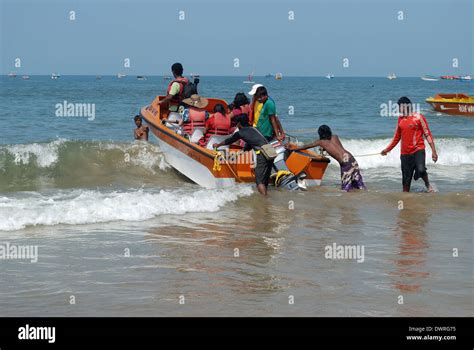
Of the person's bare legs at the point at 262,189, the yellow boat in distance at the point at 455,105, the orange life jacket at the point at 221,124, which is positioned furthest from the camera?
the yellow boat in distance at the point at 455,105

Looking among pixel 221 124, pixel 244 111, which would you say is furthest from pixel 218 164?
pixel 244 111

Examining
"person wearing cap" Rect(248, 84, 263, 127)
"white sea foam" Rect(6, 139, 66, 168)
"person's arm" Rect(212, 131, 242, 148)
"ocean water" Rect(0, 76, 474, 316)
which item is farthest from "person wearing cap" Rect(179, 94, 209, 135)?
"white sea foam" Rect(6, 139, 66, 168)

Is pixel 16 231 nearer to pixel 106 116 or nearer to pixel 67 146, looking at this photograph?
pixel 67 146

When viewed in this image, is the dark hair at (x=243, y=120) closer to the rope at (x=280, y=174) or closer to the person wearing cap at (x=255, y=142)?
the person wearing cap at (x=255, y=142)

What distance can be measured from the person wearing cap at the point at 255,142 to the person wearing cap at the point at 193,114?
150 centimetres

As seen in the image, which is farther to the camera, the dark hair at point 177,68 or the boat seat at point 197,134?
the dark hair at point 177,68

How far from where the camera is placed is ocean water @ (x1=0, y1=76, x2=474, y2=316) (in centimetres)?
615

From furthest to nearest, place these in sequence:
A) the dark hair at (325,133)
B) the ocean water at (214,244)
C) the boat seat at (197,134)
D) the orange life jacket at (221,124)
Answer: the boat seat at (197,134)
the orange life jacket at (221,124)
the dark hair at (325,133)
the ocean water at (214,244)

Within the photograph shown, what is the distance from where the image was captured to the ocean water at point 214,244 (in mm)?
6152

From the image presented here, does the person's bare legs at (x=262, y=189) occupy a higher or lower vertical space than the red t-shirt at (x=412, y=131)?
lower

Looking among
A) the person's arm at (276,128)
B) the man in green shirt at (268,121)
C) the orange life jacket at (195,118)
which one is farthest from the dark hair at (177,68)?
the person's arm at (276,128)

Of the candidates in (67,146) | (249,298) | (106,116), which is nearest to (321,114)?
(106,116)

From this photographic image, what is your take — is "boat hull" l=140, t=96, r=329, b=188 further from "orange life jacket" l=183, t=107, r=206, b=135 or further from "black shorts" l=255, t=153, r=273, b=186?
"black shorts" l=255, t=153, r=273, b=186

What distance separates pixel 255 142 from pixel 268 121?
2.65 ft
